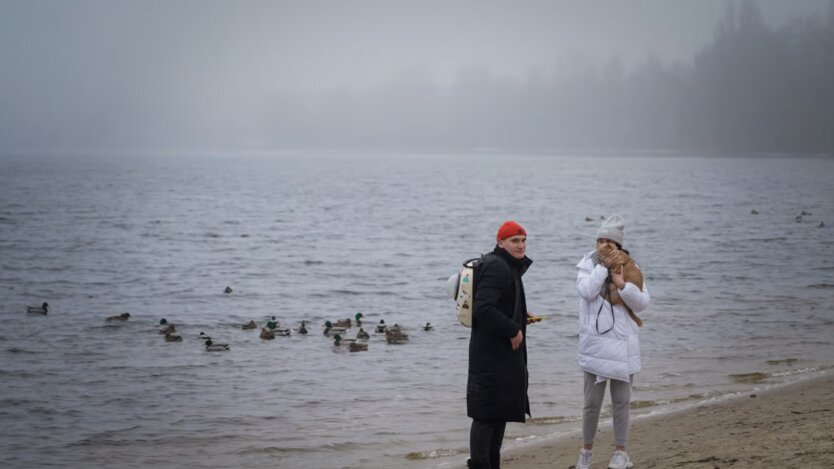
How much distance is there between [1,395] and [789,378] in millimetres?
12321

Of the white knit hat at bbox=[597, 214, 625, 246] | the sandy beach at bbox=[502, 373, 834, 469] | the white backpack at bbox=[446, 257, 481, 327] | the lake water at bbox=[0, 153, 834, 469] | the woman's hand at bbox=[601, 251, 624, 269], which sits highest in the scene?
the white knit hat at bbox=[597, 214, 625, 246]

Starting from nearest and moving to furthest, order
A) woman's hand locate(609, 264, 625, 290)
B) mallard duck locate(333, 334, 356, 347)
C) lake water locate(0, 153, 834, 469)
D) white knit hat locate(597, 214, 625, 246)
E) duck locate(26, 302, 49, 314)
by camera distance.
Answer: woman's hand locate(609, 264, 625, 290) → white knit hat locate(597, 214, 625, 246) → lake water locate(0, 153, 834, 469) → mallard duck locate(333, 334, 356, 347) → duck locate(26, 302, 49, 314)

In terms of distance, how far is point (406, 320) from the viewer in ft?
78.2

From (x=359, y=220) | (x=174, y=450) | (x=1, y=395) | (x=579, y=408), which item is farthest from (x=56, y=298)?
(x=359, y=220)

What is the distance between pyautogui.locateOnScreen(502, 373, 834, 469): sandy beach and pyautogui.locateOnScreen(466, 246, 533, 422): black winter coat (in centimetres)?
184

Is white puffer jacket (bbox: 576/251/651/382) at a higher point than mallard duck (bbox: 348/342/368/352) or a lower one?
higher

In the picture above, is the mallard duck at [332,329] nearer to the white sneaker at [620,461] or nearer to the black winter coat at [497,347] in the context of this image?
the white sneaker at [620,461]

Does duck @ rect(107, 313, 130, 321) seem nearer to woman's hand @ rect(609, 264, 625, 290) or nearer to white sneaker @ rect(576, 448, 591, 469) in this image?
white sneaker @ rect(576, 448, 591, 469)

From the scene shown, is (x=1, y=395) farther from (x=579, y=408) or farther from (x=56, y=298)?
(x=56, y=298)

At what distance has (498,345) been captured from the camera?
24.7 ft

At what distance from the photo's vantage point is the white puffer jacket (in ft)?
25.6

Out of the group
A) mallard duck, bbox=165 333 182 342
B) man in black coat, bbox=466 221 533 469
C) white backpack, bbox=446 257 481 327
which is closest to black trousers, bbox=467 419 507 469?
man in black coat, bbox=466 221 533 469

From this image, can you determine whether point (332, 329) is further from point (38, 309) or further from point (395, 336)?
point (38, 309)

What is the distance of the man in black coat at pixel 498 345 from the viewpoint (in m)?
7.43
